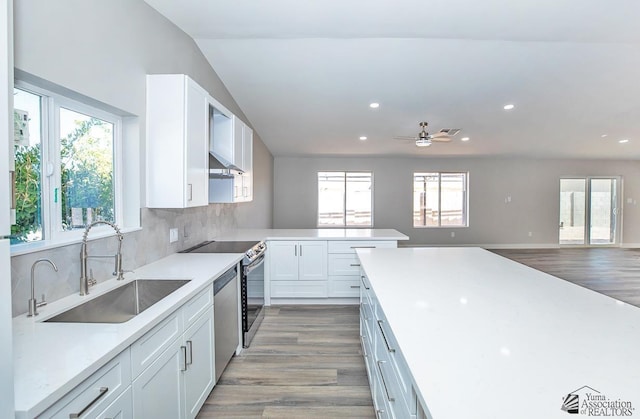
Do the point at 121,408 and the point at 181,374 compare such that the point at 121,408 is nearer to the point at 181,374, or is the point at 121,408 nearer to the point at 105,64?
the point at 181,374

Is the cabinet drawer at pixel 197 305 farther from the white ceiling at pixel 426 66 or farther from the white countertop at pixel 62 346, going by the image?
the white ceiling at pixel 426 66

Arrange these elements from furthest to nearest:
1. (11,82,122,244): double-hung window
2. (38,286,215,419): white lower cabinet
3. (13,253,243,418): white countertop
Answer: (11,82,122,244): double-hung window → (38,286,215,419): white lower cabinet → (13,253,243,418): white countertop

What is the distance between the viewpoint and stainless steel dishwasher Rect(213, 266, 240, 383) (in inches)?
85.8

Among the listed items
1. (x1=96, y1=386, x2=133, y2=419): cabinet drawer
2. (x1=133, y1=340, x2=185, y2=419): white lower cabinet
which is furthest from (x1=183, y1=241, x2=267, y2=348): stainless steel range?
(x1=96, y1=386, x2=133, y2=419): cabinet drawer

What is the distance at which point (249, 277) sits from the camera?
2.89 meters

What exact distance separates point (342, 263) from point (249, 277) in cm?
135

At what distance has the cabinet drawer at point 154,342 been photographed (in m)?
1.24

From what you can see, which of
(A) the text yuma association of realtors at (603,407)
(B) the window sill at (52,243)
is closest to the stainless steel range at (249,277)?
(B) the window sill at (52,243)

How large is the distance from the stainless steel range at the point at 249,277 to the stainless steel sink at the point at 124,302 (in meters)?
0.87

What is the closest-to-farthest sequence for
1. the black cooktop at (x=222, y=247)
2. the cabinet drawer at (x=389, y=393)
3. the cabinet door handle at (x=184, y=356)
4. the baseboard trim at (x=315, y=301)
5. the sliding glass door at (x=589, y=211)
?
the cabinet drawer at (x=389, y=393) < the cabinet door handle at (x=184, y=356) < the black cooktop at (x=222, y=247) < the baseboard trim at (x=315, y=301) < the sliding glass door at (x=589, y=211)

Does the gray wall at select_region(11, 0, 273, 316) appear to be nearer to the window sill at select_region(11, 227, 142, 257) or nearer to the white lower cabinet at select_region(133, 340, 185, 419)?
the window sill at select_region(11, 227, 142, 257)

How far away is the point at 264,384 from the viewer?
229cm

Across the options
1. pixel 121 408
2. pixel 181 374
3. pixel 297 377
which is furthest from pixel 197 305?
pixel 297 377

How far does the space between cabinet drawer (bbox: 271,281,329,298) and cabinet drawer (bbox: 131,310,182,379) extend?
7.71 ft
